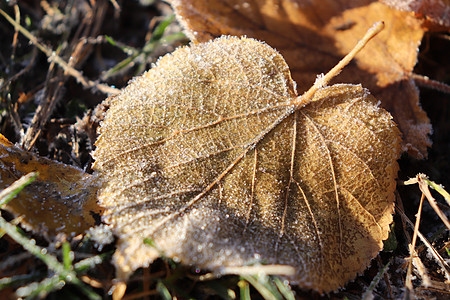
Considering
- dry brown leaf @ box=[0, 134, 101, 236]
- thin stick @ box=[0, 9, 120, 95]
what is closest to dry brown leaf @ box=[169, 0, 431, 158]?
thin stick @ box=[0, 9, 120, 95]

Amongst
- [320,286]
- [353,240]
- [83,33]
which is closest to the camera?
[320,286]

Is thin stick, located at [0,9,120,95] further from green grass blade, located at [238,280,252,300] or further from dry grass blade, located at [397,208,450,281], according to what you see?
dry grass blade, located at [397,208,450,281]

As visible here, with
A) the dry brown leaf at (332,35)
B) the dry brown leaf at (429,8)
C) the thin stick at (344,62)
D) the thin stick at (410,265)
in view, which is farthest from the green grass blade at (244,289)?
the dry brown leaf at (429,8)

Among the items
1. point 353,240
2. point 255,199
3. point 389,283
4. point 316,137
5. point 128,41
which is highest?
point 128,41

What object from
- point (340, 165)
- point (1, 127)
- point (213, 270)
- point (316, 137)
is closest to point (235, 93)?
point (316, 137)

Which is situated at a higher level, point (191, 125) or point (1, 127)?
point (191, 125)

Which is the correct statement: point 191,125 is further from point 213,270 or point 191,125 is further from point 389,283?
point 389,283

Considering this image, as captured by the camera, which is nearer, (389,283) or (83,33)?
(389,283)
